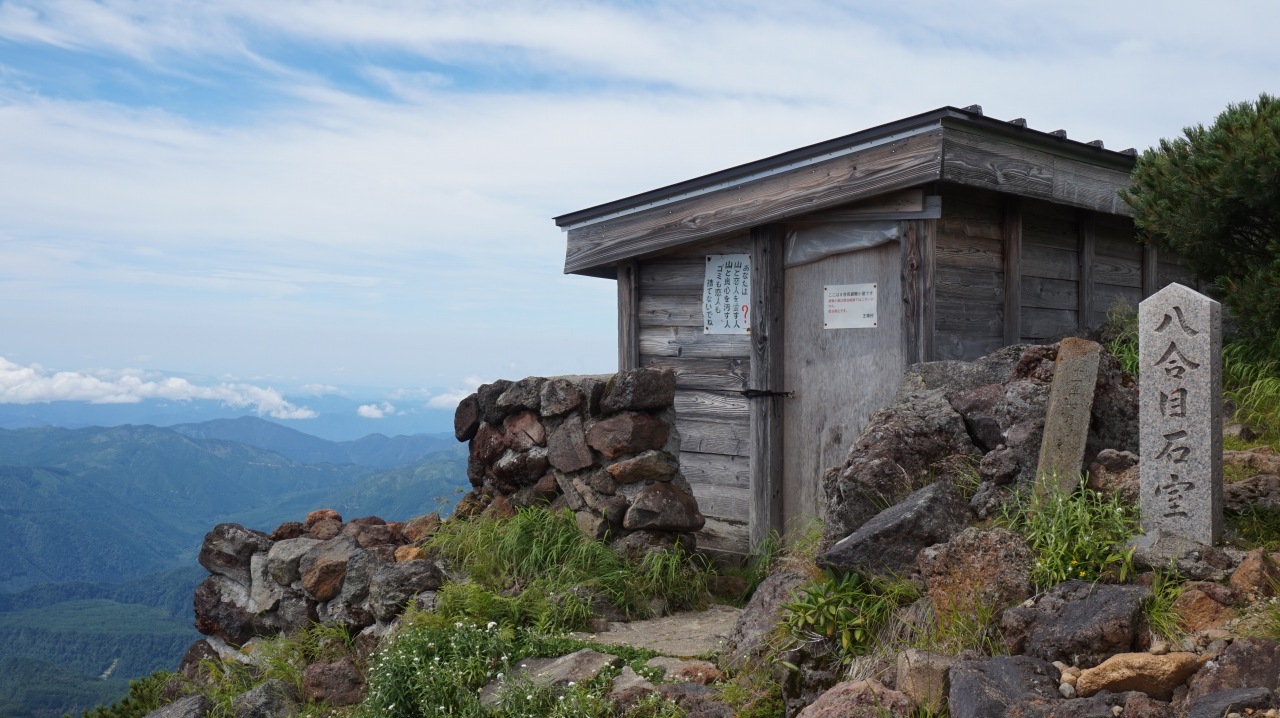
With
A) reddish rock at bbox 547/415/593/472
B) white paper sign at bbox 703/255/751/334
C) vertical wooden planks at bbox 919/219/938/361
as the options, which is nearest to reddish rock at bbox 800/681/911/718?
reddish rock at bbox 547/415/593/472

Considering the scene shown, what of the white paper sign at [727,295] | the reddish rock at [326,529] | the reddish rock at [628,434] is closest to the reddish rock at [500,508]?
the reddish rock at [628,434]

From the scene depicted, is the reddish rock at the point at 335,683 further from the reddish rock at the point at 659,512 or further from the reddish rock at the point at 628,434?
the reddish rock at the point at 628,434

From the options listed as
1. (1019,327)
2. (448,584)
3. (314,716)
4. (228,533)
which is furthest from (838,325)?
(228,533)

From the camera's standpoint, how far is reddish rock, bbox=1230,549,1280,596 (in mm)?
Answer: 4129

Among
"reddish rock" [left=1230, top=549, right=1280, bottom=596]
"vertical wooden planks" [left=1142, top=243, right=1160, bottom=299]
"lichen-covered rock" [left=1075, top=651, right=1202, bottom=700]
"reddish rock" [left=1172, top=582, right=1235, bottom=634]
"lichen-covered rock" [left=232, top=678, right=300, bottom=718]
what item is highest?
"vertical wooden planks" [left=1142, top=243, right=1160, bottom=299]

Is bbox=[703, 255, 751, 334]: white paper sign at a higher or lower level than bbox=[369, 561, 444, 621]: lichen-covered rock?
higher

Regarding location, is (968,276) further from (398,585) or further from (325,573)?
(325,573)

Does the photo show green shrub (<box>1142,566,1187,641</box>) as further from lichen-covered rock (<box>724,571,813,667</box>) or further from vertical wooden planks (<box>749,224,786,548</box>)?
vertical wooden planks (<box>749,224,786,548</box>)

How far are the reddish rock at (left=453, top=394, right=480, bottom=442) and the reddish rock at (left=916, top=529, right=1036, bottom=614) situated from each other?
489 centimetres

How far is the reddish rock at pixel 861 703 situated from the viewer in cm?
402

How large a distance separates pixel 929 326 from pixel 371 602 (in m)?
4.58

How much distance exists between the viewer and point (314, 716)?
21.8ft

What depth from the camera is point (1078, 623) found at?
4.02 metres

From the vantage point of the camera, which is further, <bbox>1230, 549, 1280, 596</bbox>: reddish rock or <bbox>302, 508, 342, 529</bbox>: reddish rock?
<bbox>302, 508, 342, 529</bbox>: reddish rock
